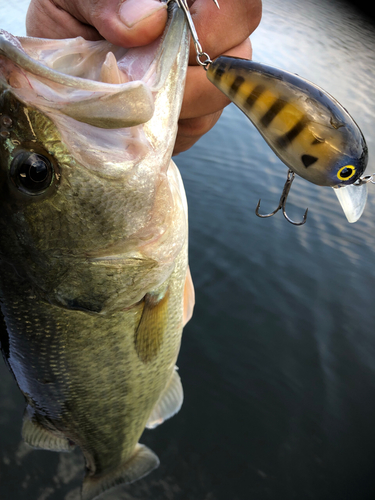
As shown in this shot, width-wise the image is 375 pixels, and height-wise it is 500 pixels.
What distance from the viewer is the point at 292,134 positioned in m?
0.99

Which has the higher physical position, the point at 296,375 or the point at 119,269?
the point at 119,269

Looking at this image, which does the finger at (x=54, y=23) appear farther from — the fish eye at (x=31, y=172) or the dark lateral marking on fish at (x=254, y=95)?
the dark lateral marking on fish at (x=254, y=95)

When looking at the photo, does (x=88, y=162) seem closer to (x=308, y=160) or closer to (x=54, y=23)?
(x=308, y=160)

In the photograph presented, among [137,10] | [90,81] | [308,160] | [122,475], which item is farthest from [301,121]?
[122,475]

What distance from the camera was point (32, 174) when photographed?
1179 mm

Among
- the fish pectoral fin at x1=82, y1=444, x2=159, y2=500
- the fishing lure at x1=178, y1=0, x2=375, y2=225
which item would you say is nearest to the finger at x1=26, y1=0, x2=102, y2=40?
the fishing lure at x1=178, y1=0, x2=375, y2=225

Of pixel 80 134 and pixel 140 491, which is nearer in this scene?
pixel 80 134

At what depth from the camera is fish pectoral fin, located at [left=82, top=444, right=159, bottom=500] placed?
2.27 meters

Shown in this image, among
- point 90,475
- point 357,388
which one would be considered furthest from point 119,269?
point 357,388

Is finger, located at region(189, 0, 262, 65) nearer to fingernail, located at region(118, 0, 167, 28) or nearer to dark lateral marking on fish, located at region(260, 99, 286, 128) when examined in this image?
fingernail, located at region(118, 0, 167, 28)

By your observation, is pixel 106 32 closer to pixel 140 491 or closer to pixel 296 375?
pixel 140 491

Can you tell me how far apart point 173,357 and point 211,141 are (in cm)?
770

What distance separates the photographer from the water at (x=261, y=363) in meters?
3.76

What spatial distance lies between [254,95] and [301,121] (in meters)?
0.16
